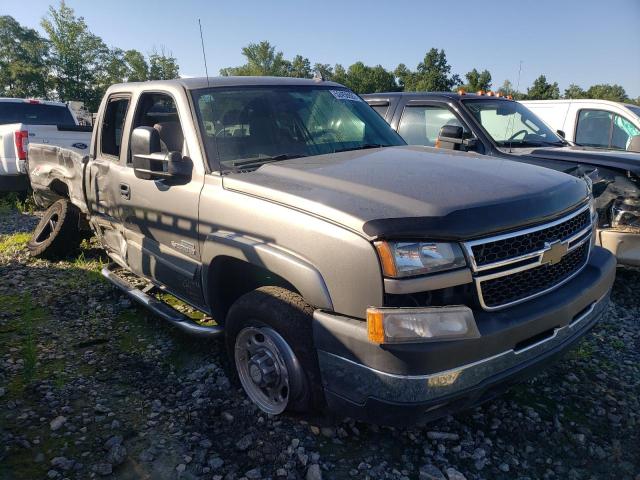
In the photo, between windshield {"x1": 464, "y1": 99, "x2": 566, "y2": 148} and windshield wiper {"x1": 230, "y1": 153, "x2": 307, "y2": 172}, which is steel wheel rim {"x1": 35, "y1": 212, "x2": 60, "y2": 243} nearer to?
windshield wiper {"x1": 230, "y1": 153, "x2": 307, "y2": 172}

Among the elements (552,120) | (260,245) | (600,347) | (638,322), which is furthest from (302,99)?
(552,120)

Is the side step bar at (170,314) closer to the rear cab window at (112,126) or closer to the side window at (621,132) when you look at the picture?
the rear cab window at (112,126)

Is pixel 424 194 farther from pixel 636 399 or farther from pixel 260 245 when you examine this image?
pixel 636 399

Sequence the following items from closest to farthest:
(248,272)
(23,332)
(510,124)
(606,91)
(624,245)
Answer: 1. (248,272)
2. (23,332)
3. (624,245)
4. (510,124)
5. (606,91)

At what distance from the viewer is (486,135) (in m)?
5.75

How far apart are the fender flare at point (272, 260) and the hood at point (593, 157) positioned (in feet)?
13.0

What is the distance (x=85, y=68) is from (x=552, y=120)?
47.2 m

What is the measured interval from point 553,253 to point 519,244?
0.84 ft

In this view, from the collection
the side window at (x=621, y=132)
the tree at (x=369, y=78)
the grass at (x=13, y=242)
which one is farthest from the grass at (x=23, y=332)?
the tree at (x=369, y=78)

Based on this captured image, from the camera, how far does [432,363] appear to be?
2064 millimetres

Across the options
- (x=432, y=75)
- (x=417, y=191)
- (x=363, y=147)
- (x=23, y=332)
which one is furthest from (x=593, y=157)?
(x=432, y=75)

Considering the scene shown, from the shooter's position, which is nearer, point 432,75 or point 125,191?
point 125,191

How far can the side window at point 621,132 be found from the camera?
7117 mm

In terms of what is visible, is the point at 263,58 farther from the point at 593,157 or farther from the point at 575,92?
the point at 593,157
